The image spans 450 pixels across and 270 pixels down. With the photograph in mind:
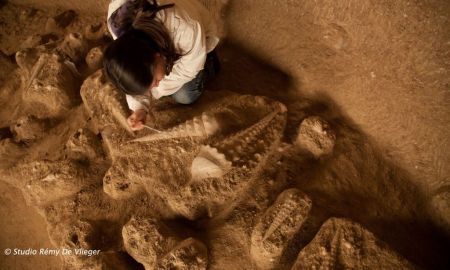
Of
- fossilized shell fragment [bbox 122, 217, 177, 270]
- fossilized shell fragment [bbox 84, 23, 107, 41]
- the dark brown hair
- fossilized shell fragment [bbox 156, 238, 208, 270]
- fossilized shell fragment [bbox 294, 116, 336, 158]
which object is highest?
the dark brown hair

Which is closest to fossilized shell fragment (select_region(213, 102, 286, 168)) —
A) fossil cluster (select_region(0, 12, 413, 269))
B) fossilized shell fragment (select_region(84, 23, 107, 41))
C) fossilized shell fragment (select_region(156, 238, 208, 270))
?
fossil cluster (select_region(0, 12, 413, 269))

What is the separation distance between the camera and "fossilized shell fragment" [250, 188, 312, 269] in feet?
3.09

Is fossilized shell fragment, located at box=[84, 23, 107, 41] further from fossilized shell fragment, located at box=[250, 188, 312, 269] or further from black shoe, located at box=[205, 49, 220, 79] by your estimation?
fossilized shell fragment, located at box=[250, 188, 312, 269]

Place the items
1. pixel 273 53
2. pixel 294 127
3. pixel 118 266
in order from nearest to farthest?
pixel 118 266 → pixel 294 127 → pixel 273 53

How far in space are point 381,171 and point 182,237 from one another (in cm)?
69

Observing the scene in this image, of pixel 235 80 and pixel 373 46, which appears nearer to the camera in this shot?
pixel 373 46

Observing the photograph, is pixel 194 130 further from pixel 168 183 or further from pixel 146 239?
pixel 146 239

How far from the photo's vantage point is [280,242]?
0.94m

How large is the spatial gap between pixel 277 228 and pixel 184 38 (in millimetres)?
602

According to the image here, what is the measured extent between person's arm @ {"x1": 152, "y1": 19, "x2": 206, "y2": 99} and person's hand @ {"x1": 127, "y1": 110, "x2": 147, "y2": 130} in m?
0.11

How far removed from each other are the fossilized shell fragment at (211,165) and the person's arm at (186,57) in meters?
0.26

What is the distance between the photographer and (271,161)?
1.11m

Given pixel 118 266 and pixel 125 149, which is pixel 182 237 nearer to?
pixel 118 266

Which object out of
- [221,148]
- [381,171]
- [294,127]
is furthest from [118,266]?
[381,171]
